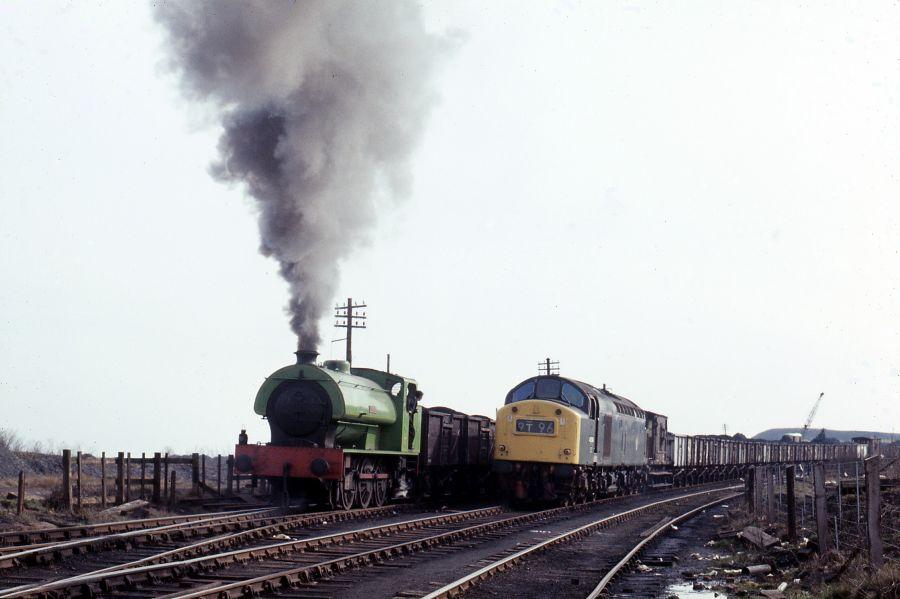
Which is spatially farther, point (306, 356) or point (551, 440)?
point (551, 440)

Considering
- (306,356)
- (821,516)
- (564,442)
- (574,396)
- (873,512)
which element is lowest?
(821,516)

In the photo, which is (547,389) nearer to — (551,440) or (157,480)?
(551,440)

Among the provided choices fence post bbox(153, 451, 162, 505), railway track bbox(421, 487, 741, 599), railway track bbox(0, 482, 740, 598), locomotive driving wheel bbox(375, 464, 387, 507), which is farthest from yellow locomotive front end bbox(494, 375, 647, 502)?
fence post bbox(153, 451, 162, 505)

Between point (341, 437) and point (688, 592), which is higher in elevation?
point (341, 437)

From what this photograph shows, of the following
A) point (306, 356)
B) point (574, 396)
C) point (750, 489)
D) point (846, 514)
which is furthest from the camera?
point (574, 396)

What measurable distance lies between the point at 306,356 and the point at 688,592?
35.7ft

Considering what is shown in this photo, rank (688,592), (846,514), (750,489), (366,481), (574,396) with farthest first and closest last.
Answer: (574,396) < (750,489) < (366,481) < (846,514) < (688,592)

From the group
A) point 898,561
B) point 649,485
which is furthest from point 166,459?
point 649,485

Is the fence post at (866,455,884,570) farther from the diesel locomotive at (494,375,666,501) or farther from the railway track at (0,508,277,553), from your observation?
the diesel locomotive at (494,375,666,501)

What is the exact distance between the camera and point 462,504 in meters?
25.0

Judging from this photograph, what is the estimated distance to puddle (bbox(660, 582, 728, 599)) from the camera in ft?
36.3

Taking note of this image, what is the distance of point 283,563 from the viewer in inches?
488

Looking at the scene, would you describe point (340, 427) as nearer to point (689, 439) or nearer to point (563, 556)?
point (563, 556)

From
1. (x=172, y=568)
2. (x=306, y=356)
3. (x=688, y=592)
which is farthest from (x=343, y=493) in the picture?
(x=688, y=592)
